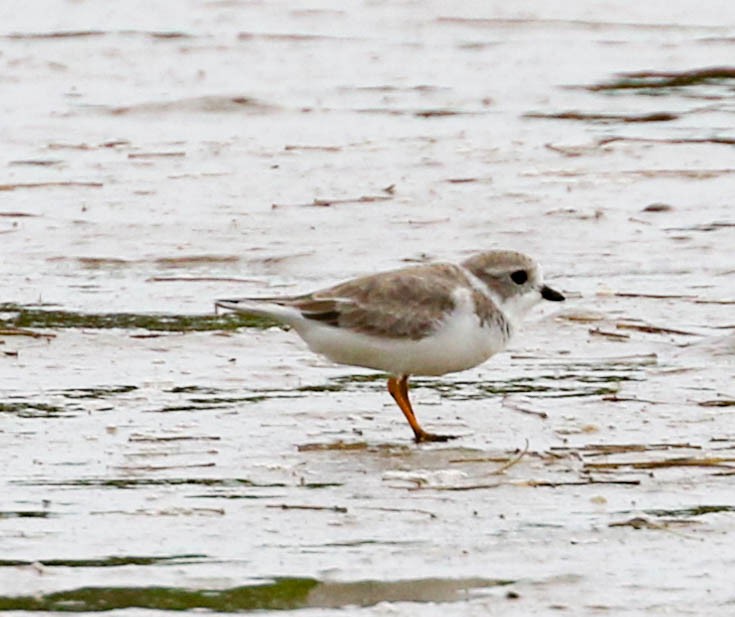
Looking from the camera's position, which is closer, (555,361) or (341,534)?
(341,534)

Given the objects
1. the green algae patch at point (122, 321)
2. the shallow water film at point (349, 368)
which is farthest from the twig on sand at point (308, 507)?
the green algae patch at point (122, 321)

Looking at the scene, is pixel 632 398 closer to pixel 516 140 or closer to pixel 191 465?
pixel 191 465

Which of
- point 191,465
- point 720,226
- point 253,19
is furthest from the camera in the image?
point 253,19

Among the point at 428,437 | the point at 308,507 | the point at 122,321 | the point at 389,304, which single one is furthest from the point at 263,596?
the point at 122,321

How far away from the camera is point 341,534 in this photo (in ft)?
20.9

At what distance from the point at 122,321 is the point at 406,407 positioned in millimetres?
2170

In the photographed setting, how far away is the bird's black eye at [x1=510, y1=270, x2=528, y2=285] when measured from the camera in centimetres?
819

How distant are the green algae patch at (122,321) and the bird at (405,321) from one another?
158 cm

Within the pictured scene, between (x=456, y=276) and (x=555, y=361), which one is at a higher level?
(x=456, y=276)

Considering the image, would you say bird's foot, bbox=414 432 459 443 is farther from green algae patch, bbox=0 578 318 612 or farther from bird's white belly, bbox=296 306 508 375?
green algae patch, bbox=0 578 318 612

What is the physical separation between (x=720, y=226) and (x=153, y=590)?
6438mm

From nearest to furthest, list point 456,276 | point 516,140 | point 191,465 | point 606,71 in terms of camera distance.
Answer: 1. point 191,465
2. point 456,276
3. point 516,140
4. point 606,71

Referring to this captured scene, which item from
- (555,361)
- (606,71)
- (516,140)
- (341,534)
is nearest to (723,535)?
(341,534)

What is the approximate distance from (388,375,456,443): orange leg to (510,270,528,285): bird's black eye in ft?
1.95
